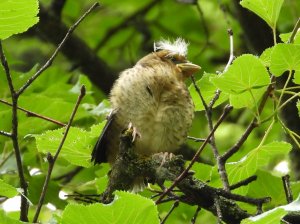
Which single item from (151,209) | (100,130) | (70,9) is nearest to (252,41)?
(70,9)

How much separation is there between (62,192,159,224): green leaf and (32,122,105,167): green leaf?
0.79m

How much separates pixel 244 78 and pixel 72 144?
76cm

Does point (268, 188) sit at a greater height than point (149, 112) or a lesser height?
lesser

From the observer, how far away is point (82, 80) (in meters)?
3.88

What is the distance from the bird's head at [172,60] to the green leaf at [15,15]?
1411 millimetres

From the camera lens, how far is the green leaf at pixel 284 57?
2309 millimetres

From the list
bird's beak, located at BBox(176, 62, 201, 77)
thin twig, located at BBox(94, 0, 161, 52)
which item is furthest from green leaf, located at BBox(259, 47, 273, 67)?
thin twig, located at BBox(94, 0, 161, 52)

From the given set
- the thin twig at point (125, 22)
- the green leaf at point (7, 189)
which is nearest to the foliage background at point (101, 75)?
the thin twig at point (125, 22)

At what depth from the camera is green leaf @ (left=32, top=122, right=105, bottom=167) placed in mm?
2781

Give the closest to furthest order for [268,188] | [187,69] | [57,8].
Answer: [268,188]
[187,69]
[57,8]

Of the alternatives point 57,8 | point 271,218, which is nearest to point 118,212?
point 271,218

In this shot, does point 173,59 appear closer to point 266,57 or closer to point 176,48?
point 176,48

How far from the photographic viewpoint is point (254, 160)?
9.14 ft

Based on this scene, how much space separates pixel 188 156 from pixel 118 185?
192 cm
